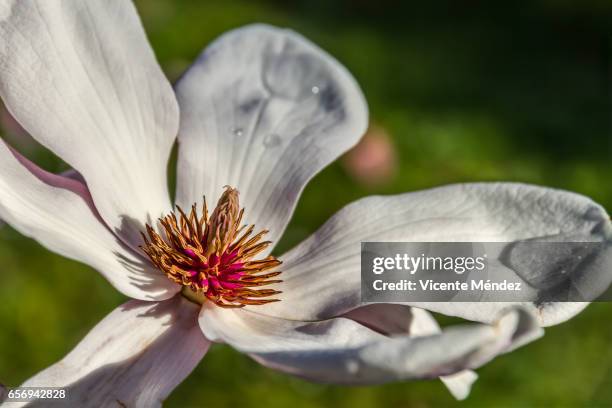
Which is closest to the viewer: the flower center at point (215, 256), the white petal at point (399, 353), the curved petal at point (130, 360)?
the white petal at point (399, 353)

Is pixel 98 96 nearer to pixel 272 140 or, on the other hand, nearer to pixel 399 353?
pixel 272 140

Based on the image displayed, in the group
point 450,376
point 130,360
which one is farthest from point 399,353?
point 130,360

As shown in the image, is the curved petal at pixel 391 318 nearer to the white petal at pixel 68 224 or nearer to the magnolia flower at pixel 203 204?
the magnolia flower at pixel 203 204

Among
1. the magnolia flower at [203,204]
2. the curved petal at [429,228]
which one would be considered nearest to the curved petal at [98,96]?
the magnolia flower at [203,204]

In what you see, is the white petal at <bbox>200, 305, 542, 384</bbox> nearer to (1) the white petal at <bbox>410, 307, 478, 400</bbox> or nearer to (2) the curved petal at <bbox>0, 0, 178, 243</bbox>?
(1) the white petal at <bbox>410, 307, 478, 400</bbox>

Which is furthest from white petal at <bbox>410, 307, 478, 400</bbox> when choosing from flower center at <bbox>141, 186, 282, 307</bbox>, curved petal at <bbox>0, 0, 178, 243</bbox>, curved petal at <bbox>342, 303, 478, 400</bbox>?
curved petal at <bbox>0, 0, 178, 243</bbox>
